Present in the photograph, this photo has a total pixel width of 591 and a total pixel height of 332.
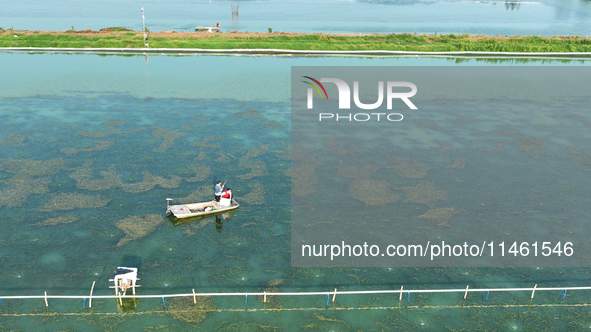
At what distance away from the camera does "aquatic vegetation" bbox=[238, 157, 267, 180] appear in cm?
3416

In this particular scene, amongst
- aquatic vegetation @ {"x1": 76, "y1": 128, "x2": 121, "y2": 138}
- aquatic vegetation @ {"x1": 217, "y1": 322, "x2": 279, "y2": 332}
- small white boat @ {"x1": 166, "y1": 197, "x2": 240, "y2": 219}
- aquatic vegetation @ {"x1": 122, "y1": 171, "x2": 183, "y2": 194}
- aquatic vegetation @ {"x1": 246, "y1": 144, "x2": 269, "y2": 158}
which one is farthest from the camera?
aquatic vegetation @ {"x1": 76, "y1": 128, "x2": 121, "y2": 138}

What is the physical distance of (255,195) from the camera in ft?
102

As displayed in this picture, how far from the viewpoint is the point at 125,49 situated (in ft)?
287

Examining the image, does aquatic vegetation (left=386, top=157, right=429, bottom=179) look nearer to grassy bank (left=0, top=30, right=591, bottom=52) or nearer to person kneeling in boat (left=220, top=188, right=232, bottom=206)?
person kneeling in boat (left=220, top=188, right=232, bottom=206)

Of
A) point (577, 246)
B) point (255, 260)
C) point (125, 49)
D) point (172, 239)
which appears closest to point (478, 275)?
point (577, 246)

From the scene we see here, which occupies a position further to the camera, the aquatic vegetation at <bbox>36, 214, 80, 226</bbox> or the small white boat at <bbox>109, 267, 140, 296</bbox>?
the aquatic vegetation at <bbox>36, 214, 80, 226</bbox>

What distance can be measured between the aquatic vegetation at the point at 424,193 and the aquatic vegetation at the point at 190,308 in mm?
16494

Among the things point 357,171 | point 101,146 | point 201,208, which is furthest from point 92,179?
point 357,171

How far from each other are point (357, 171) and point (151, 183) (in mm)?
16765

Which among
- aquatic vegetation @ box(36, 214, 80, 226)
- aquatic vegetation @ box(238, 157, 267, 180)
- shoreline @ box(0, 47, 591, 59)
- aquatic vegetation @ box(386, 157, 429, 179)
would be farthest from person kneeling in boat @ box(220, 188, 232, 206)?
shoreline @ box(0, 47, 591, 59)

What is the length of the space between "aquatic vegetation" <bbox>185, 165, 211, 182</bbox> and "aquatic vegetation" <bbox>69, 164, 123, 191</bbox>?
18.2 feet

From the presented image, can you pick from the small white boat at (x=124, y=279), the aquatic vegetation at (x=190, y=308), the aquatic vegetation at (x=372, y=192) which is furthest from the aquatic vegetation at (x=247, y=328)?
the aquatic vegetation at (x=372, y=192)

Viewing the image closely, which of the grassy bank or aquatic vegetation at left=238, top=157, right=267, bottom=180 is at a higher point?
the grassy bank

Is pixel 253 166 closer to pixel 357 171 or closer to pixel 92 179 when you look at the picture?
pixel 357 171
